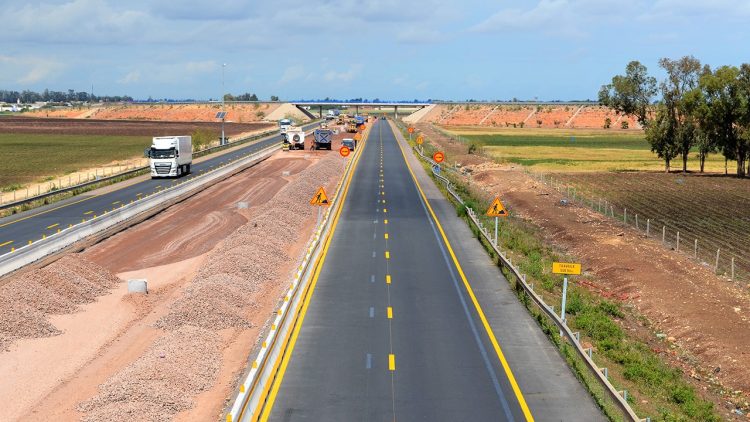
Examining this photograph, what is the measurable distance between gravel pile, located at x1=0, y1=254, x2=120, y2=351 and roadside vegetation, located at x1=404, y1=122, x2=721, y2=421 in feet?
54.3

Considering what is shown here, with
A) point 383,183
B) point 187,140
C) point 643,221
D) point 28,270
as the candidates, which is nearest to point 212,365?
point 28,270

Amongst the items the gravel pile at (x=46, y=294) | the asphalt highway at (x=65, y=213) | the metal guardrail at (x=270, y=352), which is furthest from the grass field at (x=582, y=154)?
the gravel pile at (x=46, y=294)

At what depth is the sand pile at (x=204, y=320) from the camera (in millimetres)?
19375

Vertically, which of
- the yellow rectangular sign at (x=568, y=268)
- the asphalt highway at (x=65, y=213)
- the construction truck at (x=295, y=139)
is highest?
the construction truck at (x=295, y=139)

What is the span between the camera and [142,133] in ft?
573

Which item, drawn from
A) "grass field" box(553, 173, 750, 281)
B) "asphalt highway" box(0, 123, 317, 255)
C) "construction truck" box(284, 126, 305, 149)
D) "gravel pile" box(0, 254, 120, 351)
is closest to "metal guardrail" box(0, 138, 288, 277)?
"gravel pile" box(0, 254, 120, 351)

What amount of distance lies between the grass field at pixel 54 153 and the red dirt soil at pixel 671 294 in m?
51.6

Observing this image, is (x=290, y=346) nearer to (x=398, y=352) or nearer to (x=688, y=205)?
(x=398, y=352)

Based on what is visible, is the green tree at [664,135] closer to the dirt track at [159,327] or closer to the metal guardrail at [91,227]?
the metal guardrail at [91,227]

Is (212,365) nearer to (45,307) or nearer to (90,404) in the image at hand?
(90,404)

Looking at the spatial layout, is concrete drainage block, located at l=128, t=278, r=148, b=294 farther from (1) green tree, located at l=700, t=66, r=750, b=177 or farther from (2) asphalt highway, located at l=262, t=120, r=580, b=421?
(1) green tree, located at l=700, t=66, r=750, b=177

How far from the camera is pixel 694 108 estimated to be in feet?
298

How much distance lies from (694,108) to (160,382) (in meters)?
82.3

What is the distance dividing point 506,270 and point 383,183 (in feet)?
124
